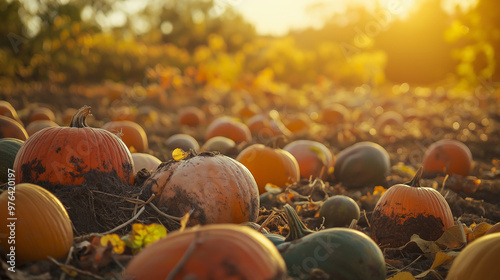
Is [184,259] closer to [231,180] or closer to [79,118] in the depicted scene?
[231,180]

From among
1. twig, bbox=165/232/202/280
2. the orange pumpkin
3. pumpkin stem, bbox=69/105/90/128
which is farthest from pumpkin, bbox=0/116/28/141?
twig, bbox=165/232/202/280

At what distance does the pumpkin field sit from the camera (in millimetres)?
2119

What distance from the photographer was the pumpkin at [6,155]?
332cm

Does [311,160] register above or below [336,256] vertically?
below

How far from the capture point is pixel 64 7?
45.2ft

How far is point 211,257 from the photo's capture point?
1.68 metres

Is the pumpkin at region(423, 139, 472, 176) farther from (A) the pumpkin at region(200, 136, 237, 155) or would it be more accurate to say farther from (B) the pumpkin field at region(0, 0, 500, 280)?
(A) the pumpkin at region(200, 136, 237, 155)

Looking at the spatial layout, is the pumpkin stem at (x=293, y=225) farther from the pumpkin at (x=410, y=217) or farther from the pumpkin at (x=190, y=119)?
the pumpkin at (x=190, y=119)

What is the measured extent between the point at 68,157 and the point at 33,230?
0.76 meters

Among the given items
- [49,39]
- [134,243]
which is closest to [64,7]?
[49,39]

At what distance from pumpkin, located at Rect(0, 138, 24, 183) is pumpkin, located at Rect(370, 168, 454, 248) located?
2.66m

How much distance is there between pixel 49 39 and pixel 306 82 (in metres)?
10.4

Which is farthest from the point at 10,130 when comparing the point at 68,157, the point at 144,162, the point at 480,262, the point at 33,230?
the point at 480,262

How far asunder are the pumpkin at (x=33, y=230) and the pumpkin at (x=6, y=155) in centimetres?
117
